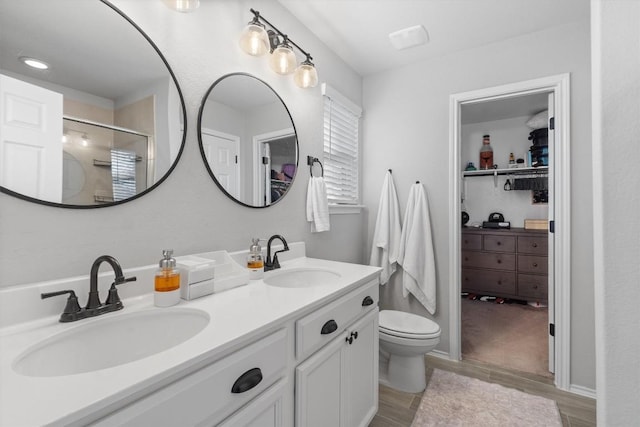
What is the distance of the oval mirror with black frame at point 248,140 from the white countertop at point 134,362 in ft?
1.92

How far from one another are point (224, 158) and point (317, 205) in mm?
741

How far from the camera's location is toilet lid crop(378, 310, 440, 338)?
72.8 inches

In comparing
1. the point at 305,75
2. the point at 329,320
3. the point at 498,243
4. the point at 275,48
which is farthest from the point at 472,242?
the point at 275,48

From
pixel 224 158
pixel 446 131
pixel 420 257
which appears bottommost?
pixel 420 257

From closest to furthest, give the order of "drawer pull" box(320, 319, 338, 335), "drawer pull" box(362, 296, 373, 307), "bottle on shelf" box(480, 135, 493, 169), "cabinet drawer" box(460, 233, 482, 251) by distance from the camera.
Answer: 1. "drawer pull" box(320, 319, 338, 335)
2. "drawer pull" box(362, 296, 373, 307)
3. "cabinet drawer" box(460, 233, 482, 251)
4. "bottle on shelf" box(480, 135, 493, 169)

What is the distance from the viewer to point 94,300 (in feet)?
2.86

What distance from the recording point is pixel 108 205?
99 cm

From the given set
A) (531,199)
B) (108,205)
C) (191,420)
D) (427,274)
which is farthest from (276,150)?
(531,199)

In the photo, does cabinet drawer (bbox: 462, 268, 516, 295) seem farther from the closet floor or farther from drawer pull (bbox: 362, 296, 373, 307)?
drawer pull (bbox: 362, 296, 373, 307)

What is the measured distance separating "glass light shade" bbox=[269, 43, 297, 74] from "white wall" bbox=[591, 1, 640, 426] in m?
1.34

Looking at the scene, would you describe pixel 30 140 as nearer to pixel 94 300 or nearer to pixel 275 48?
pixel 94 300

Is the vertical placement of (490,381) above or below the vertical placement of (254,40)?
below

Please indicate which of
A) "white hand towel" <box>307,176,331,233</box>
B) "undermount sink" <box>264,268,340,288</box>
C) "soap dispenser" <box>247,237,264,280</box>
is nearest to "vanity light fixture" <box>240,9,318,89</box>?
"white hand towel" <box>307,176,331,233</box>

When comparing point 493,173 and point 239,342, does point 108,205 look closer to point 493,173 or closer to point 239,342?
point 239,342
